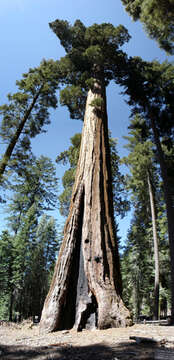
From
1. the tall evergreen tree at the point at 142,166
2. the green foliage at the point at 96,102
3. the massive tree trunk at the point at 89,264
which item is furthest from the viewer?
the tall evergreen tree at the point at 142,166

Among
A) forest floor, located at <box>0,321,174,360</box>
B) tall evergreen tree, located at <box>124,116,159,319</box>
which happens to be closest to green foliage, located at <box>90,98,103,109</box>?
forest floor, located at <box>0,321,174,360</box>

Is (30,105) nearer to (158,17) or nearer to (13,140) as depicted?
(13,140)

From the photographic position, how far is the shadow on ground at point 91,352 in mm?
1990

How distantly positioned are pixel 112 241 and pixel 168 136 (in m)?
8.90

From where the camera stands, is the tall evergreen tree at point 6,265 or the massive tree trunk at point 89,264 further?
the tall evergreen tree at point 6,265

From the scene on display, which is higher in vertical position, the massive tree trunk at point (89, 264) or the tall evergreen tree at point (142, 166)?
the tall evergreen tree at point (142, 166)

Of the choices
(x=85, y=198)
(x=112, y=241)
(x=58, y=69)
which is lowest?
(x=112, y=241)

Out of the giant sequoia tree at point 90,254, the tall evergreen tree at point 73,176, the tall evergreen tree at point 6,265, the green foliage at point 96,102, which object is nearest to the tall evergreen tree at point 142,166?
the tall evergreen tree at point 73,176

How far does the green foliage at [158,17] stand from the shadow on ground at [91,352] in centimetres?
815

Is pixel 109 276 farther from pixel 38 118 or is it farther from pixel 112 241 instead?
pixel 38 118

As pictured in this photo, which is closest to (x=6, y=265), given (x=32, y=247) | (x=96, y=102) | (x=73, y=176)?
(x=32, y=247)

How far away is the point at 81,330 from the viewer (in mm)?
3695

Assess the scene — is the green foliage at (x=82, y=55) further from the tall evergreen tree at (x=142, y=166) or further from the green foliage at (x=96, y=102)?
the tall evergreen tree at (x=142, y=166)

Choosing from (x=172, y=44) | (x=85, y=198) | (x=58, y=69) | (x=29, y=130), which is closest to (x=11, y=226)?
(x=29, y=130)
